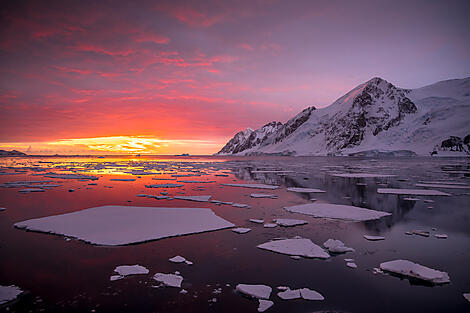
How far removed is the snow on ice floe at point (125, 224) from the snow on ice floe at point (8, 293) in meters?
2.13

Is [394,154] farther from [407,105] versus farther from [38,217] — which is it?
[38,217]

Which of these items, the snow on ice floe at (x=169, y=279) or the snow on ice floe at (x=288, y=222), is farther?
the snow on ice floe at (x=288, y=222)

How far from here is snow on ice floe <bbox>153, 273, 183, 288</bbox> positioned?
4.41 metres

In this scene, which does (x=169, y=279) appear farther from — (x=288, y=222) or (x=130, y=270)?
(x=288, y=222)

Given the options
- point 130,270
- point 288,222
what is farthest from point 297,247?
point 130,270

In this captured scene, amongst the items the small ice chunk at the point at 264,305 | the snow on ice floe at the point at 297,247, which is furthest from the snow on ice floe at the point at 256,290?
the snow on ice floe at the point at 297,247

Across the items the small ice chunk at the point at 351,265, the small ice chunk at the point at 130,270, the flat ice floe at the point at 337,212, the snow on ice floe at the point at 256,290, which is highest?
the small ice chunk at the point at 130,270

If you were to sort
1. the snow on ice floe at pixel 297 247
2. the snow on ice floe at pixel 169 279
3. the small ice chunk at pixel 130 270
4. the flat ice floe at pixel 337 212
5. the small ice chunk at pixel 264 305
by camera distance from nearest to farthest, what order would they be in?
the small ice chunk at pixel 264 305
the snow on ice floe at pixel 169 279
the small ice chunk at pixel 130 270
the snow on ice floe at pixel 297 247
the flat ice floe at pixel 337 212

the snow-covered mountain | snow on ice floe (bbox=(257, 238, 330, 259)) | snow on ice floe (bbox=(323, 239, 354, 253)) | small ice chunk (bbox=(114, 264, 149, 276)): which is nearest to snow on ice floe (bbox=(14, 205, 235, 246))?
small ice chunk (bbox=(114, 264, 149, 276))

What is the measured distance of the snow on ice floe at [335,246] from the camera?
5.89 meters

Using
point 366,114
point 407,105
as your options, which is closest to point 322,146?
point 366,114

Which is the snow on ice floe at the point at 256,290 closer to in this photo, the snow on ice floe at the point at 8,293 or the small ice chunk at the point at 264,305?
the small ice chunk at the point at 264,305

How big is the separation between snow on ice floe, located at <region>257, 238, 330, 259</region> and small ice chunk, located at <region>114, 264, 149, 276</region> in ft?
8.42

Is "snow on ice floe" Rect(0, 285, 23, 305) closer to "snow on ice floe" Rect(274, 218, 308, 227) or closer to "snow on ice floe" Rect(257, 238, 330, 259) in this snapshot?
"snow on ice floe" Rect(257, 238, 330, 259)
